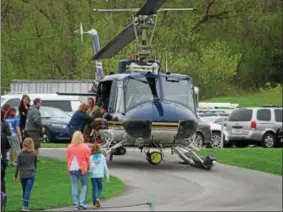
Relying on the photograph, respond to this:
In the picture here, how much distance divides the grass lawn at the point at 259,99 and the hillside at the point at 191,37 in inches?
1.8

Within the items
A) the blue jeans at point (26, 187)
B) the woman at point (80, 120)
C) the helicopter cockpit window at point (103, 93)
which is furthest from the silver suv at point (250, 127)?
the helicopter cockpit window at point (103, 93)

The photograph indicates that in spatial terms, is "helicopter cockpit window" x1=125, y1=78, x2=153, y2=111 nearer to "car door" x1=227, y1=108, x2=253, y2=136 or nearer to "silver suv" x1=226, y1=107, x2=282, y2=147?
"car door" x1=227, y1=108, x2=253, y2=136

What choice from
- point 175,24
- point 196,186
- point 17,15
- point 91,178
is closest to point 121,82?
point 91,178

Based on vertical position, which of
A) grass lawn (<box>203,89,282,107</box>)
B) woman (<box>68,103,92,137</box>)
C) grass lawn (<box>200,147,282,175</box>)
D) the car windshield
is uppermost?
grass lawn (<box>203,89,282,107</box>)

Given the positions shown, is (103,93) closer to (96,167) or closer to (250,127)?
(96,167)

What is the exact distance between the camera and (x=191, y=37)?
5.41m

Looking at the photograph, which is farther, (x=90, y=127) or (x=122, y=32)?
(x=90, y=127)

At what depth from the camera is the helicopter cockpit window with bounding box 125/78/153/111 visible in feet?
43.2

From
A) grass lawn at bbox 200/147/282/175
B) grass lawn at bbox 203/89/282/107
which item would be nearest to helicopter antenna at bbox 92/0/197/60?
grass lawn at bbox 203/89/282/107

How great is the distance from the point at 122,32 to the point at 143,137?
21.0 ft

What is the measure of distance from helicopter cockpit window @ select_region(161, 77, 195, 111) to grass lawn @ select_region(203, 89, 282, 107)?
8941mm

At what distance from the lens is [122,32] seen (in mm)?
7027

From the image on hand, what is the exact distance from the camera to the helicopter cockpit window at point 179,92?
1305 centimetres

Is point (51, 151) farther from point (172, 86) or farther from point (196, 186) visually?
point (196, 186)
